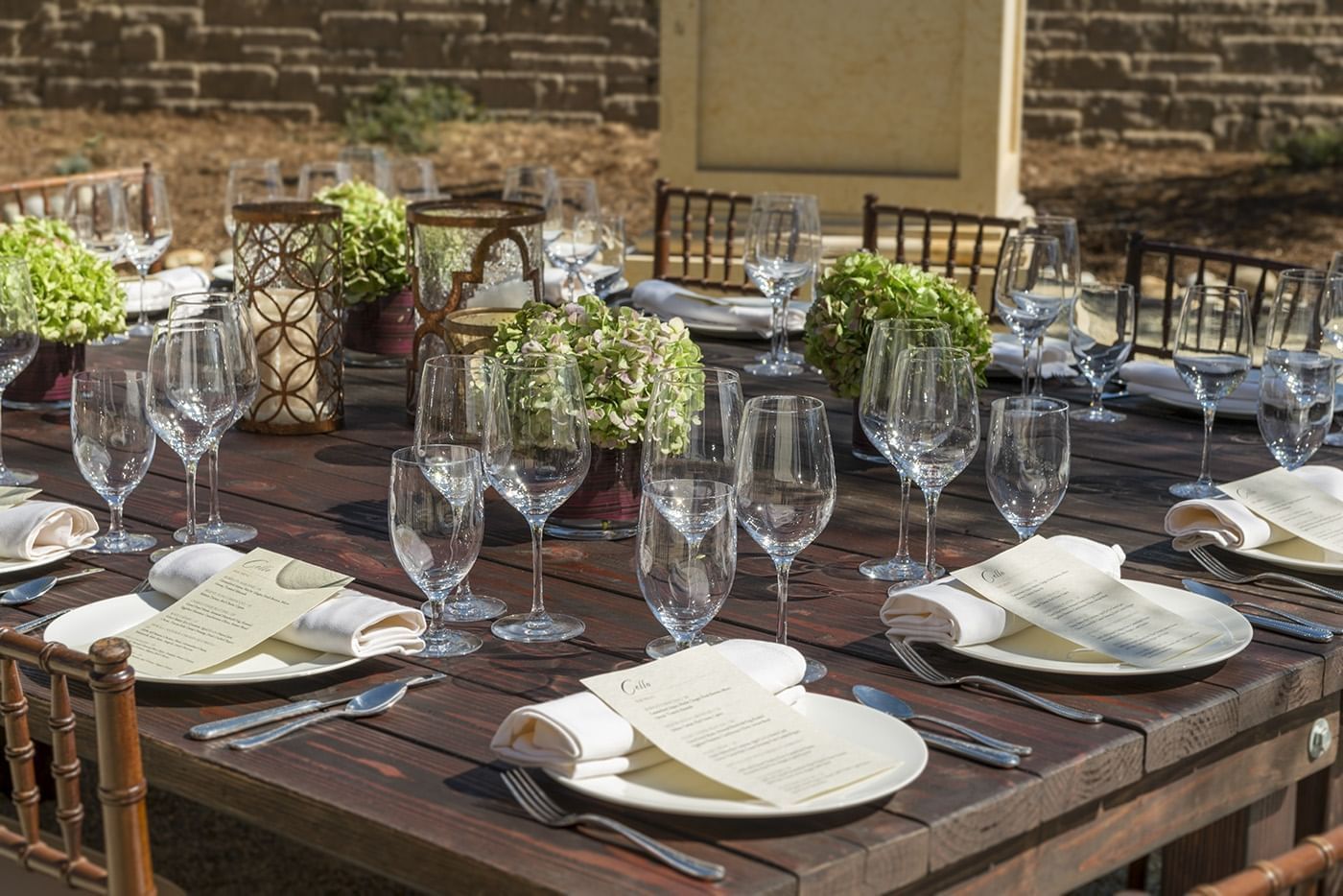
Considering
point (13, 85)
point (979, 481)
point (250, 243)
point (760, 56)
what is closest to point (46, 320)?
point (250, 243)

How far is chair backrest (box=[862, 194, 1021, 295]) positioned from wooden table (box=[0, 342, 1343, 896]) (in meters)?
1.13

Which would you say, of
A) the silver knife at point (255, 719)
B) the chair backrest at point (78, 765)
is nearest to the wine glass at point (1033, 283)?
the silver knife at point (255, 719)

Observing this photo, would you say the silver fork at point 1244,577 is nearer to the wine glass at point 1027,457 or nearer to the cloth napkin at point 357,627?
the wine glass at point 1027,457

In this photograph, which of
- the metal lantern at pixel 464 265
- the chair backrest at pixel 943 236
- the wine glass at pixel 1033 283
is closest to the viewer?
the metal lantern at pixel 464 265

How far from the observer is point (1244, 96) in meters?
10.5

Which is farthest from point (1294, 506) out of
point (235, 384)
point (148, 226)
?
point (148, 226)

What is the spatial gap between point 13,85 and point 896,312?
10.9 m

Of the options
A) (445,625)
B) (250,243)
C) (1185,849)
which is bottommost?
(1185,849)

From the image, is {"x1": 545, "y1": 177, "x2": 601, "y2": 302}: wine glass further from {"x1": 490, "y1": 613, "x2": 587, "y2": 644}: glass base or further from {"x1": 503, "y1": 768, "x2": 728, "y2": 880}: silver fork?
{"x1": 503, "y1": 768, "x2": 728, "y2": 880}: silver fork

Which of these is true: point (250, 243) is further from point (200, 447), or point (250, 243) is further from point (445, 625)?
point (445, 625)

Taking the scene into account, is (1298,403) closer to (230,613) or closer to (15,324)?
(230,613)

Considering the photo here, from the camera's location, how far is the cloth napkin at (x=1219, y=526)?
7.56 ft

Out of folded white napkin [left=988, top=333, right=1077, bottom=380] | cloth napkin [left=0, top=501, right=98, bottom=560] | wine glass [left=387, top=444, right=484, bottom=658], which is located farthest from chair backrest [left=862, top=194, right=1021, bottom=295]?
cloth napkin [left=0, top=501, right=98, bottom=560]

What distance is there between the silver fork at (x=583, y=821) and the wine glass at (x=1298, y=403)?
1.38 metres
